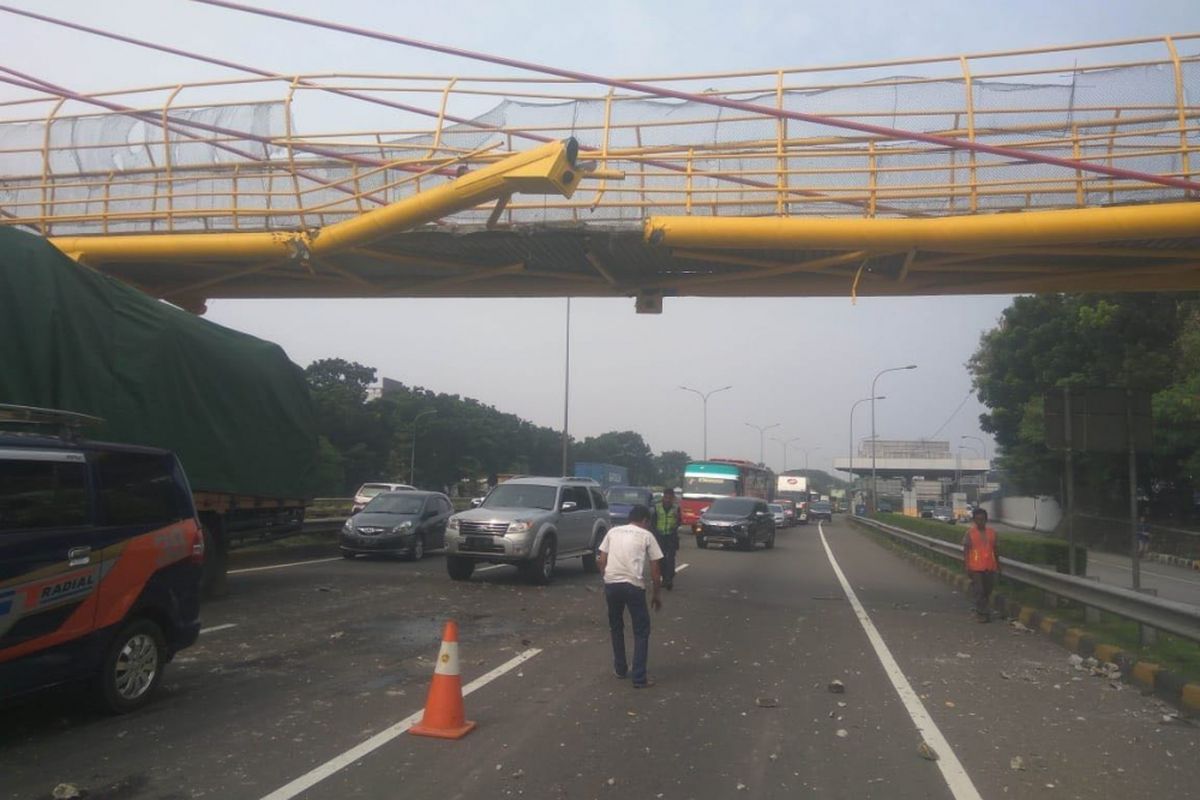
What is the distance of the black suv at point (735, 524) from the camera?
29969 millimetres

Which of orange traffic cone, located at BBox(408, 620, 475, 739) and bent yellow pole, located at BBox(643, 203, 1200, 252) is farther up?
bent yellow pole, located at BBox(643, 203, 1200, 252)

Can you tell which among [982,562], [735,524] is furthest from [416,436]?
[982,562]

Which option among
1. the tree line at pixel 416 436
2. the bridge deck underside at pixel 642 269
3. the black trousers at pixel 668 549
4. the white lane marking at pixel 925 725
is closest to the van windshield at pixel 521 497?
the black trousers at pixel 668 549

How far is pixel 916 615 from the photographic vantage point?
14.9 metres

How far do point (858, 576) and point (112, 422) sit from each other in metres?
16.3

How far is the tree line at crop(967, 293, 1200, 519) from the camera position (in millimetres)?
33125

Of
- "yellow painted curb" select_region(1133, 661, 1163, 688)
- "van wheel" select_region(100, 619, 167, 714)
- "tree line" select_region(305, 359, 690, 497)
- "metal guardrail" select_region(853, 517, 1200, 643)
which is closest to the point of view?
"van wheel" select_region(100, 619, 167, 714)

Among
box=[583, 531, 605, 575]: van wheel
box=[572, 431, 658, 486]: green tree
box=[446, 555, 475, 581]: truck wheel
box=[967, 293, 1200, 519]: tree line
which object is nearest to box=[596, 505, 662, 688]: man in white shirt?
box=[446, 555, 475, 581]: truck wheel

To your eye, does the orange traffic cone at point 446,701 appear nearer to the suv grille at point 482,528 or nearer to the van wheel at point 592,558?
Answer: the suv grille at point 482,528

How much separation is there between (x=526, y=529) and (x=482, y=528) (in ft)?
2.46

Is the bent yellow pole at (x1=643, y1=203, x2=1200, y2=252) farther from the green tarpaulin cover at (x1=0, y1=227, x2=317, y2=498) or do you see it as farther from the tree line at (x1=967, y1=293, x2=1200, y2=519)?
the tree line at (x1=967, y1=293, x2=1200, y2=519)

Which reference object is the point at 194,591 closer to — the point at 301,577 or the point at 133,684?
the point at 133,684

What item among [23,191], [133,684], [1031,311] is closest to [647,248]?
[133,684]

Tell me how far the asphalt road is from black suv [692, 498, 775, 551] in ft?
53.0
